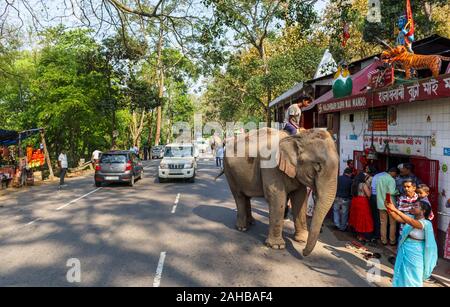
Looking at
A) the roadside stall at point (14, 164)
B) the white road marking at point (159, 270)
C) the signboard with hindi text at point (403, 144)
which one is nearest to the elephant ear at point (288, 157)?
the signboard with hindi text at point (403, 144)

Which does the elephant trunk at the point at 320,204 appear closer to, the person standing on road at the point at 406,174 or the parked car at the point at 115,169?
the person standing on road at the point at 406,174

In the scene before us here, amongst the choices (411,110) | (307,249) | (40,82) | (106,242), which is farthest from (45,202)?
(40,82)

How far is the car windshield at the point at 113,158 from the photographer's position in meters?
17.1

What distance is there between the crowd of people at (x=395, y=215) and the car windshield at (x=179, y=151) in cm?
1085

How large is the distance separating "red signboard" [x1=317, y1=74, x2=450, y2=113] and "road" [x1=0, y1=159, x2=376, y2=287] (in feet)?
10.9

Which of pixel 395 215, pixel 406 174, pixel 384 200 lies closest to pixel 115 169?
pixel 384 200

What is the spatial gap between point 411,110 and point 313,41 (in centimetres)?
2231

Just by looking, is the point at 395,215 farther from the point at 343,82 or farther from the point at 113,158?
the point at 113,158

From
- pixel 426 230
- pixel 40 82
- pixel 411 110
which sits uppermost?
pixel 40 82

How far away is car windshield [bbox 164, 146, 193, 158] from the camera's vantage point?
18.9 m

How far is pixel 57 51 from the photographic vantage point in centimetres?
2658

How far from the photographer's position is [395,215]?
5.05 m

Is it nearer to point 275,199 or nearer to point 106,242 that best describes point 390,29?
point 275,199

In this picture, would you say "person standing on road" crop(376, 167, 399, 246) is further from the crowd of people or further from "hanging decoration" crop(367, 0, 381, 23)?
"hanging decoration" crop(367, 0, 381, 23)
